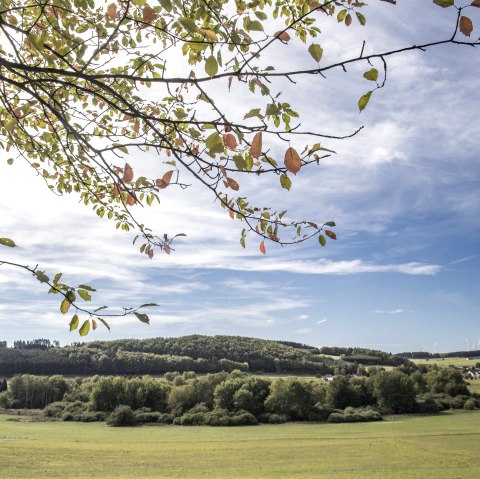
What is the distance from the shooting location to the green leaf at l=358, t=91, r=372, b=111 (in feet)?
9.12

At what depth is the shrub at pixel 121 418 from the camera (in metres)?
73.0

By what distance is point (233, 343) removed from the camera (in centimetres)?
17850

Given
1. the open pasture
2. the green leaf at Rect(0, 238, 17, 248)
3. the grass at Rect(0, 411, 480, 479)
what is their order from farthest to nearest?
the open pasture
the grass at Rect(0, 411, 480, 479)
the green leaf at Rect(0, 238, 17, 248)

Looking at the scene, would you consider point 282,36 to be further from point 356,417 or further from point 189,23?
point 356,417

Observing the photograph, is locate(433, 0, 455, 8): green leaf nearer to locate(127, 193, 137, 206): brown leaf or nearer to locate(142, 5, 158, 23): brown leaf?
locate(142, 5, 158, 23): brown leaf

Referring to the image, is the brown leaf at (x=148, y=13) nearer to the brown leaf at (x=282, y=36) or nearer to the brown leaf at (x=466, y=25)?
the brown leaf at (x=282, y=36)

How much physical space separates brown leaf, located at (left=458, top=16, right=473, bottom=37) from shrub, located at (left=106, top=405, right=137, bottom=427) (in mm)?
78047

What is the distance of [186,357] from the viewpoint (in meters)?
146

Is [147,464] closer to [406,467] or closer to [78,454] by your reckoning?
[78,454]

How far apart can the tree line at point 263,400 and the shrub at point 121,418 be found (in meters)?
0.15

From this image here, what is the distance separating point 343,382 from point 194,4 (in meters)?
84.2

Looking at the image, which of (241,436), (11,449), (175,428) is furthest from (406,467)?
(175,428)

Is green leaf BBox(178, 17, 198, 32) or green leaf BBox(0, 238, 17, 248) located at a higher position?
green leaf BBox(178, 17, 198, 32)

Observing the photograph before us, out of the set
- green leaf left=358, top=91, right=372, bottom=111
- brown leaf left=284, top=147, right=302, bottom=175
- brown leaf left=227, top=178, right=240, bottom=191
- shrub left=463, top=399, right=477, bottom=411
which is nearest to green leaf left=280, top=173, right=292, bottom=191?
brown leaf left=227, top=178, right=240, bottom=191
